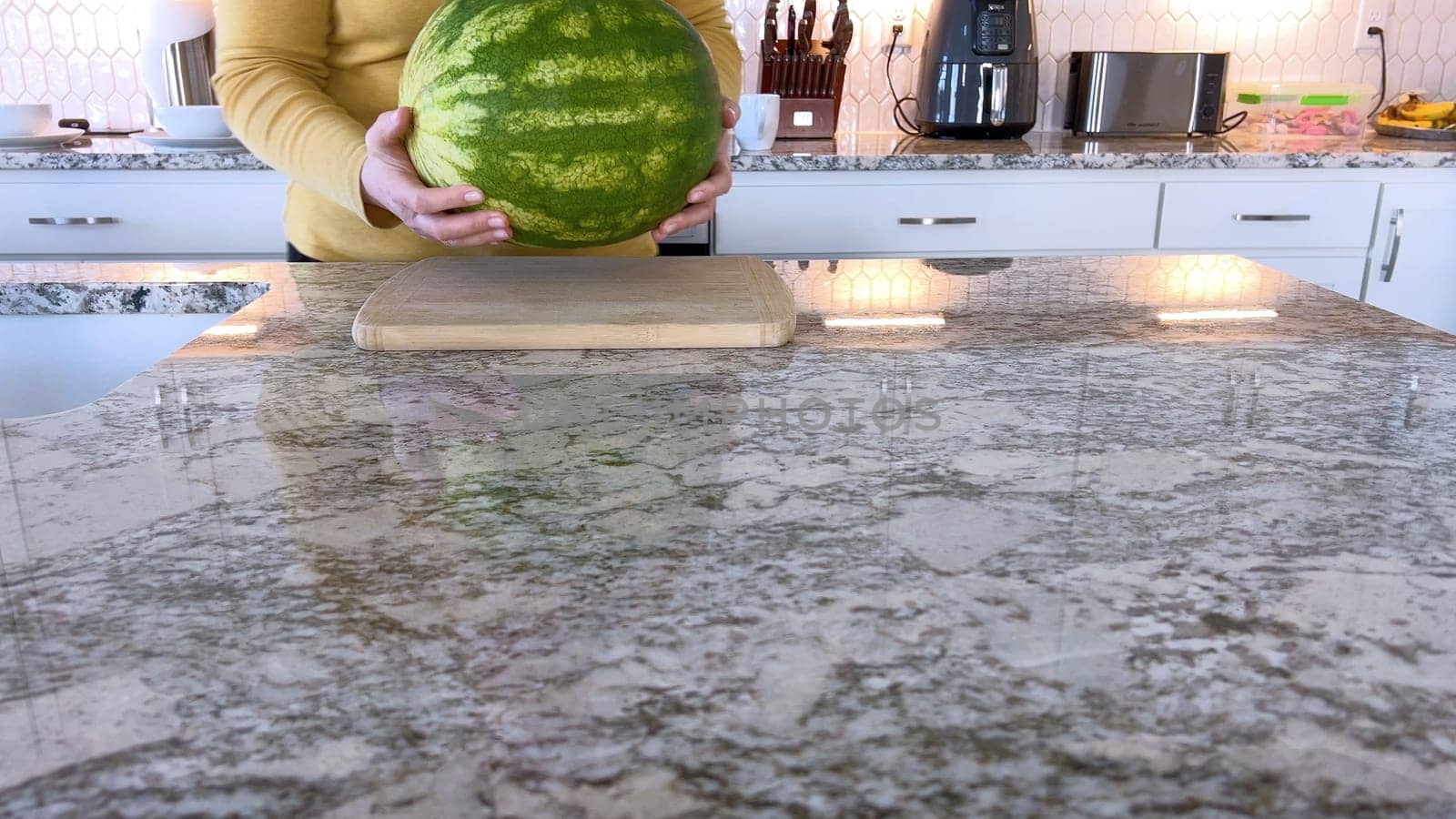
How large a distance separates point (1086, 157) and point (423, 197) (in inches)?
73.5

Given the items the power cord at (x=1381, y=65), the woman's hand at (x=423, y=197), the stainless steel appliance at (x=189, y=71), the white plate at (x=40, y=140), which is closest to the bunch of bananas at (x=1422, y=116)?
the power cord at (x=1381, y=65)

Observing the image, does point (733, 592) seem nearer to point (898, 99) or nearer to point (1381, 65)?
point (898, 99)

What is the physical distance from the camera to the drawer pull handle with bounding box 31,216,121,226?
2355 millimetres

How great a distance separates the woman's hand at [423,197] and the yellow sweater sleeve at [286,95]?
174 millimetres

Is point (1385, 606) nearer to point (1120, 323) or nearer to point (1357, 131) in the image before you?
point (1120, 323)

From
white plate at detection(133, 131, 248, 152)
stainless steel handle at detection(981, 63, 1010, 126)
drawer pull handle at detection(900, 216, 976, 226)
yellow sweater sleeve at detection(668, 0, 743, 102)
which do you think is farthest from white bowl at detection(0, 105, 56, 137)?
stainless steel handle at detection(981, 63, 1010, 126)

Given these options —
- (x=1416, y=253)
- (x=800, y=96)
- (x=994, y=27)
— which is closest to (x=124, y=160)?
(x=800, y=96)

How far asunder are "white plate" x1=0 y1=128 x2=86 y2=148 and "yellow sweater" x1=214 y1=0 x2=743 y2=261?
1.42 m

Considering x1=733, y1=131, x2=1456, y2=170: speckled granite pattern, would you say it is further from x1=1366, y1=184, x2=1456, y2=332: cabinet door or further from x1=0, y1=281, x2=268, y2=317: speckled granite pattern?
x1=0, y1=281, x2=268, y2=317: speckled granite pattern

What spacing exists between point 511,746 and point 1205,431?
46cm

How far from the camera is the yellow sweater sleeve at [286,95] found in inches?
43.0

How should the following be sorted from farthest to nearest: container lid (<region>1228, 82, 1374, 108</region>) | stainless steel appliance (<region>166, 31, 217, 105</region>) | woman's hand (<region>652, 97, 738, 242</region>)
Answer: container lid (<region>1228, 82, 1374, 108</region>), stainless steel appliance (<region>166, 31, 217, 105</region>), woman's hand (<region>652, 97, 738, 242</region>)

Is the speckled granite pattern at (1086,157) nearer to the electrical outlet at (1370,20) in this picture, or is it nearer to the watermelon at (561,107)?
the electrical outlet at (1370,20)

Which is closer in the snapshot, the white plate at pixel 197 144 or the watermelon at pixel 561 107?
the watermelon at pixel 561 107
